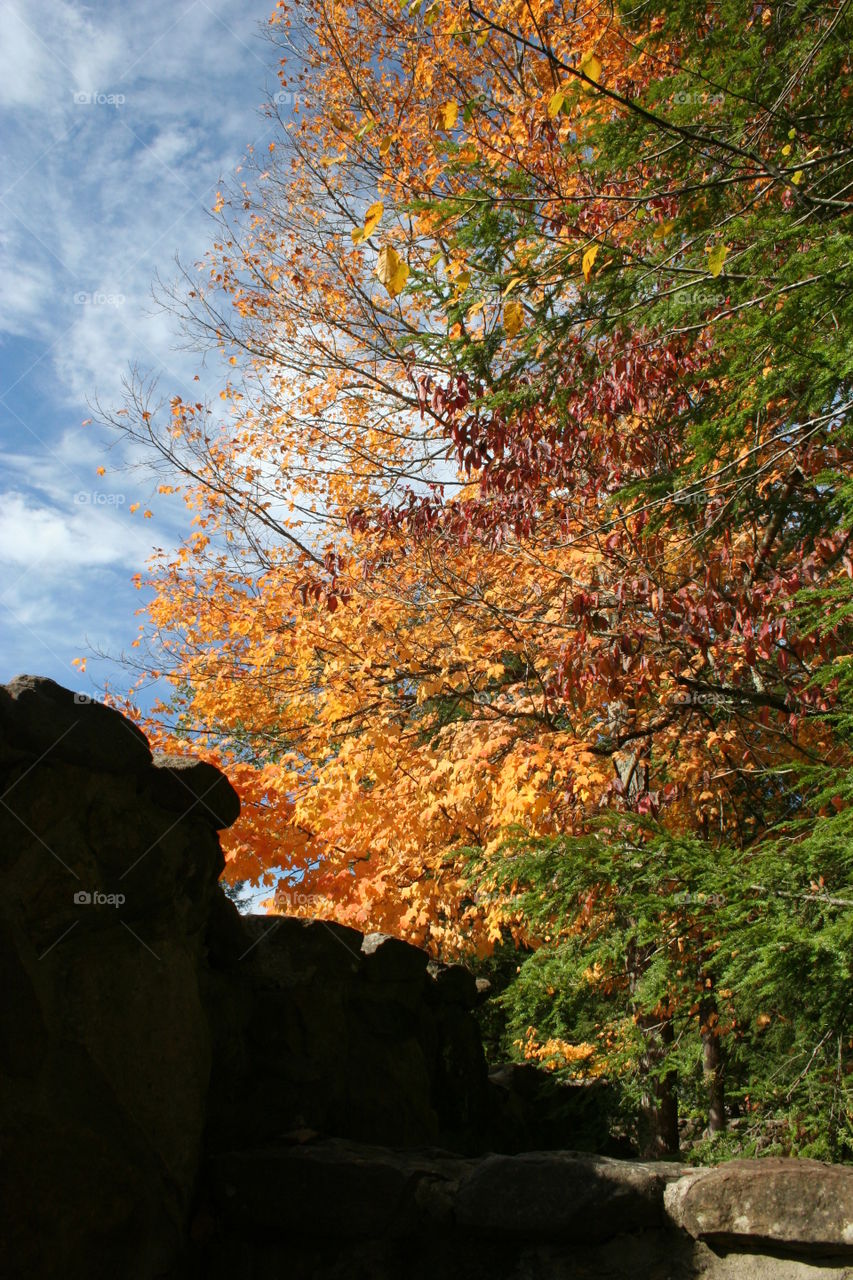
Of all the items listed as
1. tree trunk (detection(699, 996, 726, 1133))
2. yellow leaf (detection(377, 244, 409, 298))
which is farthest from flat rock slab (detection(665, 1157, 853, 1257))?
yellow leaf (detection(377, 244, 409, 298))

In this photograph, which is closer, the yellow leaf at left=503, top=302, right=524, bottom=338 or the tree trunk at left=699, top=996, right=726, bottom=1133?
the yellow leaf at left=503, top=302, right=524, bottom=338

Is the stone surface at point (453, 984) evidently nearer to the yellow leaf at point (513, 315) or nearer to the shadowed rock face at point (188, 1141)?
the shadowed rock face at point (188, 1141)

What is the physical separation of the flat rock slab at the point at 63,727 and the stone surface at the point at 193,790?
0.66 feet

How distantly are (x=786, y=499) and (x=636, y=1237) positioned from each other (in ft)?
14.5

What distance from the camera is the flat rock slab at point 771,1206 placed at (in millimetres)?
3762

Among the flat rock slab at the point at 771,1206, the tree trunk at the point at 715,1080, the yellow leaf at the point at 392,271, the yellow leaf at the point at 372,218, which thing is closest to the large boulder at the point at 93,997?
the flat rock slab at the point at 771,1206

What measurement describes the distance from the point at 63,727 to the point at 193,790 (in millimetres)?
873

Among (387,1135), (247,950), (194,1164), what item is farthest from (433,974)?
(194,1164)

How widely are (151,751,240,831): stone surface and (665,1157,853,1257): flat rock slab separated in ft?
9.79

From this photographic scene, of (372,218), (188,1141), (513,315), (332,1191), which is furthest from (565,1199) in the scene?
(372,218)

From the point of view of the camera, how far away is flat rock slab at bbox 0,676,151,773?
4.18m

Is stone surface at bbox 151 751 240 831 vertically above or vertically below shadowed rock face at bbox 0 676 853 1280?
above

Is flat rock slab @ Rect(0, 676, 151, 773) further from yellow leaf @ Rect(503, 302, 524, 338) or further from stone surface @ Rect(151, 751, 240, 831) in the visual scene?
yellow leaf @ Rect(503, 302, 524, 338)

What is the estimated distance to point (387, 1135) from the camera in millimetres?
5617
